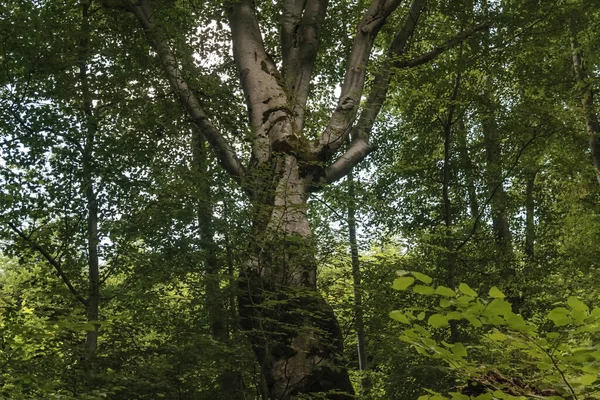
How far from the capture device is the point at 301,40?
6.92 metres

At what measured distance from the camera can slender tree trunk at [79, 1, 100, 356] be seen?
5738 millimetres

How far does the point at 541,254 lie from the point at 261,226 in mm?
5896

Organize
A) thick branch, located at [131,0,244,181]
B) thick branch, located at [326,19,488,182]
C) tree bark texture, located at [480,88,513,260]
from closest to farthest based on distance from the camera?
thick branch, located at [131,0,244,181] < thick branch, located at [326,19,488,182] < tree bark texture, located at [480,88,513,260]

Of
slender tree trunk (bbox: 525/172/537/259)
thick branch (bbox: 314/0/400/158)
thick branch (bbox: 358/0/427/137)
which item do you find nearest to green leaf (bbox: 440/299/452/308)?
thick branch (bbox: 314/0/400/158)

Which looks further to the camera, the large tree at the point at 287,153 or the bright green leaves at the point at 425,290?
the large tree at the point at 287,153

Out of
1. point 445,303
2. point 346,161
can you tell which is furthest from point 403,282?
point 346,161

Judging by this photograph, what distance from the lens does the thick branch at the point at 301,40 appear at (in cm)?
678

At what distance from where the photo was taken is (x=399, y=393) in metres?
6.87

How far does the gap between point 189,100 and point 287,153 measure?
148 centimetres

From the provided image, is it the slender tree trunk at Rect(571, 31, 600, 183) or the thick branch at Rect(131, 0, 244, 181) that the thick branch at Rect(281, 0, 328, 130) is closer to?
the thick branch at Rect(131, 0, 244, 181)

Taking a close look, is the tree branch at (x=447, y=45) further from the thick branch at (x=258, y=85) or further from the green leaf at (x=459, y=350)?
the green leaf at (x=459, y=350)

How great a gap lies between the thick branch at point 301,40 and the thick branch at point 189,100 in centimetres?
109

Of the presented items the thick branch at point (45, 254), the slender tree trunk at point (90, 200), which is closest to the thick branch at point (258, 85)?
the slender tree trunk at point (90, 200)

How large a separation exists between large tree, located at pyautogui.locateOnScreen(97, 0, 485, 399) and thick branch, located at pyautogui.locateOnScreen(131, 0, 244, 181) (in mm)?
13
